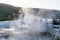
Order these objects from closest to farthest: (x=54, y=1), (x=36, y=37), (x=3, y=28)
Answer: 1. (x=3, y=28)
2. (x=36, y=37)
3. (x=54, y=1)

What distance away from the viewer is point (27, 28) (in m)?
1.43

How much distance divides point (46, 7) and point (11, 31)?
1.81 ft

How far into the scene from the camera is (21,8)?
142 centimetres

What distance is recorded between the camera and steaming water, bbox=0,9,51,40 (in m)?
1.39

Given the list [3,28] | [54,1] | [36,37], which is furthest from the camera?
[54,1]

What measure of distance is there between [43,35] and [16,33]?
34 cm

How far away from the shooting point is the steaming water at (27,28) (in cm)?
139

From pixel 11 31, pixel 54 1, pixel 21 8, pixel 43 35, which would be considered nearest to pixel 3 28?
pixel 11 31

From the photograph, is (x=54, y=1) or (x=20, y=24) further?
(x=54, y=1)

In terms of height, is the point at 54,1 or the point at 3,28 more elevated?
the point at 54,1

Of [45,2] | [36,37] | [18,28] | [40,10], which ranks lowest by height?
[36,37]

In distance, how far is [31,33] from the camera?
4.74 feet

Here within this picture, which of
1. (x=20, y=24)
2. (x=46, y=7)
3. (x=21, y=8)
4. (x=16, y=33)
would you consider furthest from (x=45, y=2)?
(x=16, y=33)

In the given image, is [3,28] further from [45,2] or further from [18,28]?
[45,2]
